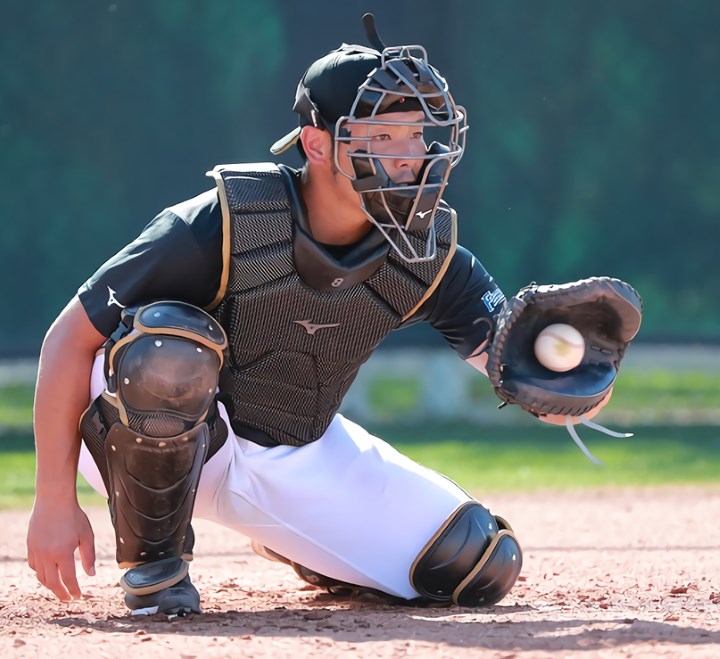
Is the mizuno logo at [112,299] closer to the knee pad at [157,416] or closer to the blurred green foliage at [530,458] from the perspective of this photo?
the knee pad at [157,416]

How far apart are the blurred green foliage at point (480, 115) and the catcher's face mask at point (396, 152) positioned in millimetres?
5297

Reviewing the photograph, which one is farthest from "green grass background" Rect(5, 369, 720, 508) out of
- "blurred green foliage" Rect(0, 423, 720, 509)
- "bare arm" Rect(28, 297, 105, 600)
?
"bare arm" Rect(28, 297, 105, 600)

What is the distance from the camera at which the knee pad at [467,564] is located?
3.41m

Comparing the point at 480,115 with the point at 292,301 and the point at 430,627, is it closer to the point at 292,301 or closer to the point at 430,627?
the point at 292,301

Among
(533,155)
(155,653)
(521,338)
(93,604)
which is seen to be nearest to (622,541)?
(521,338)

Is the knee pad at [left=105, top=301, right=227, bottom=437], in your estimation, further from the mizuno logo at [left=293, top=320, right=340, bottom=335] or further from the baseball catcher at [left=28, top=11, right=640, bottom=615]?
the mizuno logo at [left=293, top=320, right=340, bottom=335]

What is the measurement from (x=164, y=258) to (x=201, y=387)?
0.36 meters

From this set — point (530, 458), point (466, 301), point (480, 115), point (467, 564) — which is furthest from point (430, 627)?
point (480, 115)

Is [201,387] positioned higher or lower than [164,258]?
lower

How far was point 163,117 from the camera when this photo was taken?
8.48 meters

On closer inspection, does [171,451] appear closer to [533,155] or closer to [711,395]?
[533,155]

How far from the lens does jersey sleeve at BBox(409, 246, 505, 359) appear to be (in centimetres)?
358

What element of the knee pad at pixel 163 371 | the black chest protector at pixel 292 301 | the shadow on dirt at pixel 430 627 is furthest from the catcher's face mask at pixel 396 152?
the shadow on dirt at pixel 430 627

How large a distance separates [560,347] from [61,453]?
127cm
